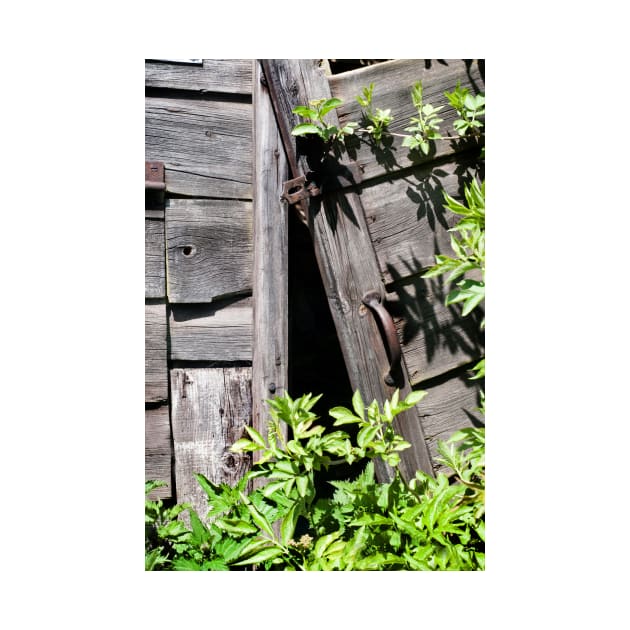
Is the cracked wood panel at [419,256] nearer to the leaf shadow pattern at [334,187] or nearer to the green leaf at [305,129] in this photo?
the leaf shadow pattern at [334,187]

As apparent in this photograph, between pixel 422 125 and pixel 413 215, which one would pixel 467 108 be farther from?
pixel 413 215

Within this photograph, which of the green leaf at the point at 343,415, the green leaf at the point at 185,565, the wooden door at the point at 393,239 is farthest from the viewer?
the wooden door at the point at 393,239

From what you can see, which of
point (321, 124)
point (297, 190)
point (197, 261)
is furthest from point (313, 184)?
point (197, 261)

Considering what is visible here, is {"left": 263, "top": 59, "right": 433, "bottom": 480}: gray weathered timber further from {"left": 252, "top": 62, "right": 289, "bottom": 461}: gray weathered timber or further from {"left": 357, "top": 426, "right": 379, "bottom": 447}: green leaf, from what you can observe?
{"left": 357, "top": 426, "right": 379, "bottom": 447}: green leaf

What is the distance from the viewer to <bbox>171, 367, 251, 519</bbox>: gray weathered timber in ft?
5.23

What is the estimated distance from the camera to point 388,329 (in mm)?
1495

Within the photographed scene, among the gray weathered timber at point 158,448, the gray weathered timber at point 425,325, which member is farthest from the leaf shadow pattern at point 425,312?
the gray weathered timber at point 158,448

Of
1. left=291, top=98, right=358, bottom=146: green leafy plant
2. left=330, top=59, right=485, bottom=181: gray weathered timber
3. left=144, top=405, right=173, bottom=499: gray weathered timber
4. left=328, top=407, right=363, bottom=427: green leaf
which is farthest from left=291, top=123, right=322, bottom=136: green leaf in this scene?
left=144, top=405, right=173, bottom=499: gray weathered timber

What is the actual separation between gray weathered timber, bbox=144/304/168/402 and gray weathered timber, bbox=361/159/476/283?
624 millimetres

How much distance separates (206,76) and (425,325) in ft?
3.01

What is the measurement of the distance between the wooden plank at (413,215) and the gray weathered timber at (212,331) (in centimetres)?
42

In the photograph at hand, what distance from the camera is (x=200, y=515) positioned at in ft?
5.28

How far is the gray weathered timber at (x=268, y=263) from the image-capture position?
1.61m
